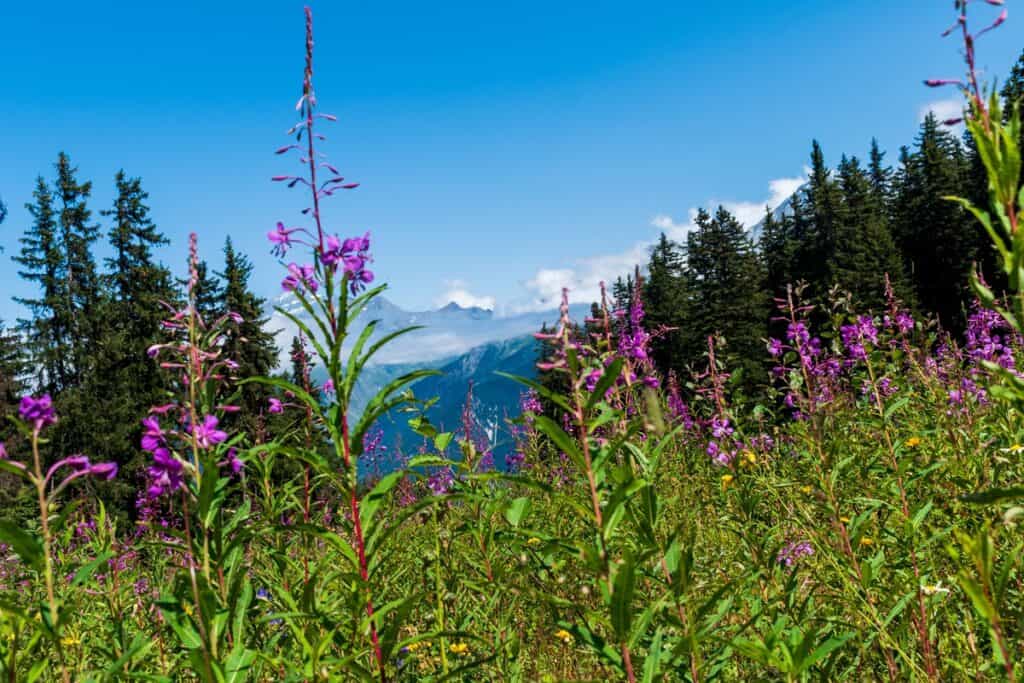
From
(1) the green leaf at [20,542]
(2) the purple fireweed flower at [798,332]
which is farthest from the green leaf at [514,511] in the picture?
(2) the purple fireweed flower at [798,332]

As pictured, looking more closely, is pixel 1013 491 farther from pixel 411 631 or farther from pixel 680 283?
pixel 680 283

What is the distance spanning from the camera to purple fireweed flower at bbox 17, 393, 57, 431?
82.1 inches

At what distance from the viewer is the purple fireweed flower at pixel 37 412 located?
6.84 ft

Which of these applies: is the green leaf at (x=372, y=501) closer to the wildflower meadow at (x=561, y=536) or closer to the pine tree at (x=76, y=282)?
the wildflower meadow at (x=561, y=536)

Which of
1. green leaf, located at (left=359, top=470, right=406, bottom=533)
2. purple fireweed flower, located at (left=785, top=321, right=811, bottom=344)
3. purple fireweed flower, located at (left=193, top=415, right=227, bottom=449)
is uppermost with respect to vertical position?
purple fireweed flower, located at (left=785, top=321, right=811, bottom=344)

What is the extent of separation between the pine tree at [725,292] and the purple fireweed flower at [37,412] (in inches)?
1720

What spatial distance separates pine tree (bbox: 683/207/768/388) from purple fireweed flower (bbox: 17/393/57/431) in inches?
1720

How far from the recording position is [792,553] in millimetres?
3217

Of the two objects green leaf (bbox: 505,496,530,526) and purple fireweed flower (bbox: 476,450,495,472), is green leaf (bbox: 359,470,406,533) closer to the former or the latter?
green leaf (bbox: 505,496,530,526)

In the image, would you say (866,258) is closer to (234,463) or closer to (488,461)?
(488,461)

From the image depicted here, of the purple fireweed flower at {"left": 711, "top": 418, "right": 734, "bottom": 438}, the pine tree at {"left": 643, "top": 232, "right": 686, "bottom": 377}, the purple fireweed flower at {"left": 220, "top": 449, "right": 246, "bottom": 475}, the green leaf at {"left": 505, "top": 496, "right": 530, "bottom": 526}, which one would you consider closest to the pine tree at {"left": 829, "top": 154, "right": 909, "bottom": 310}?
the pine tree at {"left": 643, "top": 232, "right": 686, "bottom": 377}

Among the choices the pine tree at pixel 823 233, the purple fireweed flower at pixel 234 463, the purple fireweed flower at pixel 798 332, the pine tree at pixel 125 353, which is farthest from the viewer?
the pine tree at pixel 823 233

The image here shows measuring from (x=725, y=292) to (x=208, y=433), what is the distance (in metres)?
49.7

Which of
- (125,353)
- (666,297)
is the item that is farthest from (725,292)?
(125,353)
